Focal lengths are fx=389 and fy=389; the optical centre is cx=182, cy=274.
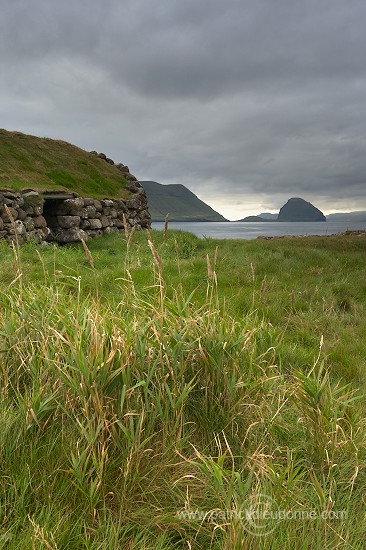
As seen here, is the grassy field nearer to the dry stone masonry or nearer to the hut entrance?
the dry stone masonry

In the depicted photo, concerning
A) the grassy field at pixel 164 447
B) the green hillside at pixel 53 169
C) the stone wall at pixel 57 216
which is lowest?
the grassy field at pixel 164 447

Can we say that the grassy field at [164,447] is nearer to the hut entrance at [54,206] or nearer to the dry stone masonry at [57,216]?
the dry stone masonry at [57,216]

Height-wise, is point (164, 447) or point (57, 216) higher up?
point (57, 216)

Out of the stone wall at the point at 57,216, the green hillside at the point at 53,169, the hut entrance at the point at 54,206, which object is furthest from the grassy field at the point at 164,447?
the green hillside at the point at 53,169

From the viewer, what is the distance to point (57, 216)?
52.7 feet

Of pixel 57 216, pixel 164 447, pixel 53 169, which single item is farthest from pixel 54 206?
pixel 164 447

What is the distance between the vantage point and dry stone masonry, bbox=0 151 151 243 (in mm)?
13359

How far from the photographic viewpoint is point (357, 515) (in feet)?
6.66

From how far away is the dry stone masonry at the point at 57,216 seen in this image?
13.4 metres

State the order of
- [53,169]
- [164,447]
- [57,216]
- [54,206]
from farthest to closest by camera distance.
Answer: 1. [53,169]
2. [54,206]
3. [57,216]
4. [164,447]

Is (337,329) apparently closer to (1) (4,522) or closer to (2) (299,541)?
(2) (299,541)

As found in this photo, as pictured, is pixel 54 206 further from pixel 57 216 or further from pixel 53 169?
pixel 53 169

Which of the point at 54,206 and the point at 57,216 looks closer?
the point at 57,216

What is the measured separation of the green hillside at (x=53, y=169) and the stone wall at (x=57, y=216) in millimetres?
642
